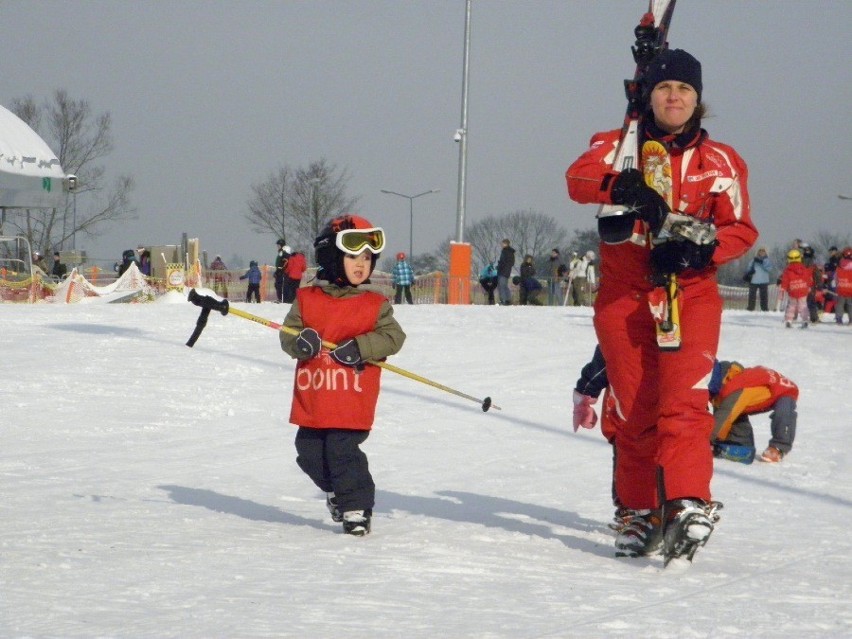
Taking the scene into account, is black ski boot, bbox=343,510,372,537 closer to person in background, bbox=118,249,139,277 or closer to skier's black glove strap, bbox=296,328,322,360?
skier's black glove strap, bbox=296,328,322,360

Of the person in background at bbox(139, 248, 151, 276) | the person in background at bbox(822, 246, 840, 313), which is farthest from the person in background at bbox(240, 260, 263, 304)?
the person in background at bbox(822, 246, 840, 313)

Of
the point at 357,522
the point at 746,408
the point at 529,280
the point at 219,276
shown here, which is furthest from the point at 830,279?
the point at 357,522

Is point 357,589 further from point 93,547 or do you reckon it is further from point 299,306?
point 299,306

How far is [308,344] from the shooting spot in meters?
5.12

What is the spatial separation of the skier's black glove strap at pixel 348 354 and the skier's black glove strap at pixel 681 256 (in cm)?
127

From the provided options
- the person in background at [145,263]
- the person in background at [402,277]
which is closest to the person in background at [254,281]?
the person in background at [145,263]

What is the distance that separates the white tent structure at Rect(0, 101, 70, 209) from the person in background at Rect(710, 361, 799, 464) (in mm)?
22463

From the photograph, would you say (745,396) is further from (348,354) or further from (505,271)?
(505,271)

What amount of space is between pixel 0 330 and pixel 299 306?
404 inches

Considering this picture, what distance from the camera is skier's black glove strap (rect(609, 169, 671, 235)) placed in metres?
4.59

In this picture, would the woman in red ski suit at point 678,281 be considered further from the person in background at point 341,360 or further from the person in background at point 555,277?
the person in background at point 555,277

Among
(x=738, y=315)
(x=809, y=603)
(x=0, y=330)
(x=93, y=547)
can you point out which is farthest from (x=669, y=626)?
(x=738, y=315)

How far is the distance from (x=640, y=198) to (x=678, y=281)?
392 mm

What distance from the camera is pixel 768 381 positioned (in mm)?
8359
